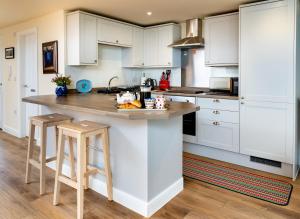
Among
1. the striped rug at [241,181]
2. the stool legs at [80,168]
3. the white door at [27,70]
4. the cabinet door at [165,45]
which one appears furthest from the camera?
the white door at [27,70]

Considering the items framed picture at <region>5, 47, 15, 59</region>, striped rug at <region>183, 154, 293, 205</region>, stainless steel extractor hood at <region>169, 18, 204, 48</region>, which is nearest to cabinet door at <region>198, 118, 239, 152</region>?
striped rug at <region>183, 154, 293, 205</region>

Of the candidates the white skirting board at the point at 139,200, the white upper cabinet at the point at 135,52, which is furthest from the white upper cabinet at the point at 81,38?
the white skirting board at the point at 139,200

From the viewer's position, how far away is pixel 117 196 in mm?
2352

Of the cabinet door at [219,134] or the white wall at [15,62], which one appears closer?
the cabinet door at [219,134]

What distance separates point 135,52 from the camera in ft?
14.8

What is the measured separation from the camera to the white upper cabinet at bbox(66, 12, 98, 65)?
3.53 meters

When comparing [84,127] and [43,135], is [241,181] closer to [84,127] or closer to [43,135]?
[84,127]

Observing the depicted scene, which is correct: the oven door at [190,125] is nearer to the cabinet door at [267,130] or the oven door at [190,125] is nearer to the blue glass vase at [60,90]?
the cabinet door at [267,130]

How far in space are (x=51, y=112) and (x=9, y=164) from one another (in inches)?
38.5

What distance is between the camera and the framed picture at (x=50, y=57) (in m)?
3.74

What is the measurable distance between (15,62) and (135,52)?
2374 millimetres

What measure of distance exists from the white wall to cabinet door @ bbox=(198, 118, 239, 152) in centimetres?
232

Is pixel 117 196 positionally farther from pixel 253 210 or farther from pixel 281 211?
pixel 281 211

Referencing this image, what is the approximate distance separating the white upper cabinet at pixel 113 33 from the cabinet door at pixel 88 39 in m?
0.11
